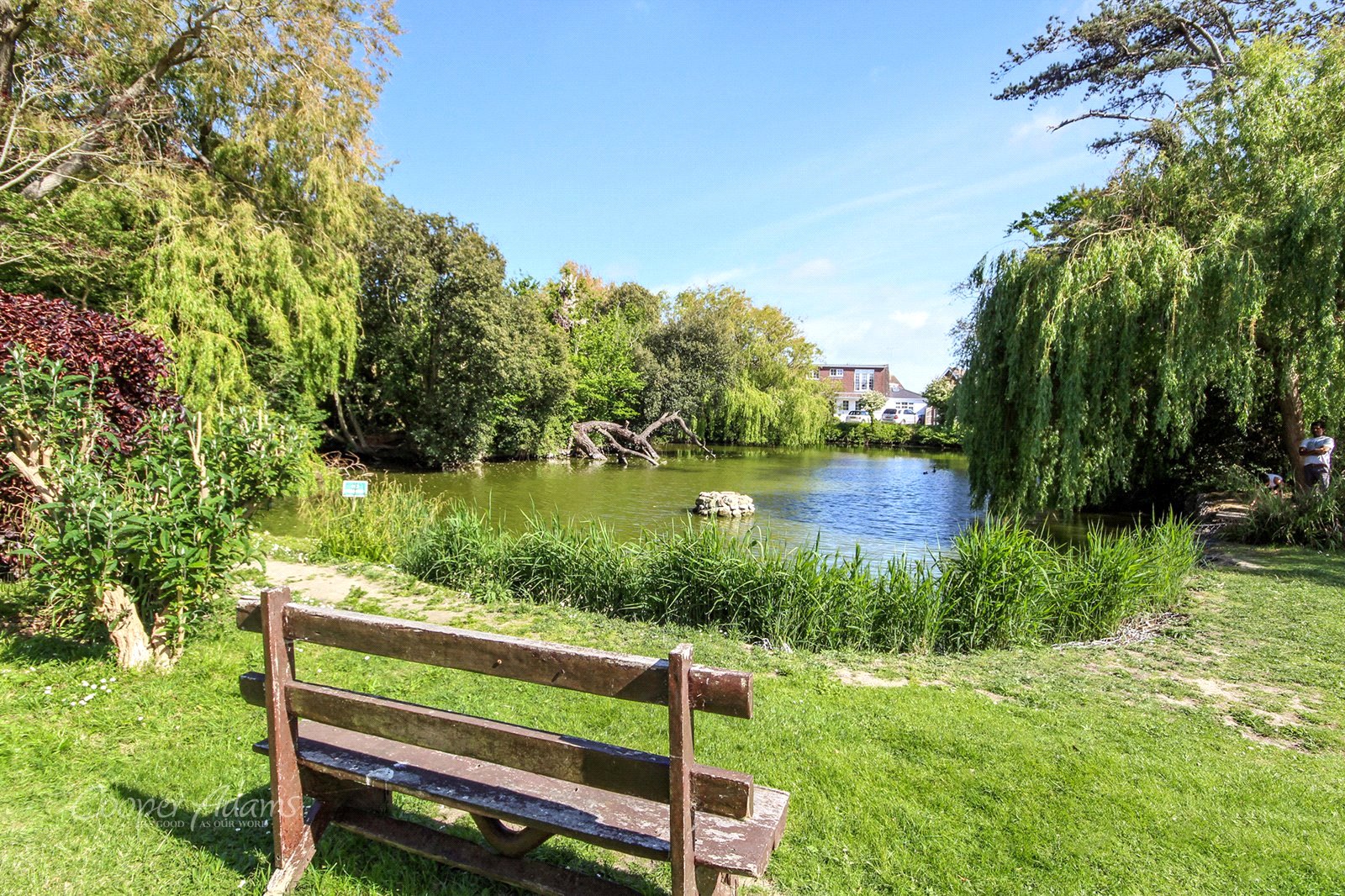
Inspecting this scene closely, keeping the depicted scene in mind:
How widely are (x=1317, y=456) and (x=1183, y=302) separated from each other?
11.6 ft

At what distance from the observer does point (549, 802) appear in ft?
7.31

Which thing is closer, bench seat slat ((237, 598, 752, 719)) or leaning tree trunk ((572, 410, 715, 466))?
bench seat slat ((237, 598, 752, 719))

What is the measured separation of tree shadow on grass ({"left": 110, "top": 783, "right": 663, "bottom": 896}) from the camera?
8.50 feet

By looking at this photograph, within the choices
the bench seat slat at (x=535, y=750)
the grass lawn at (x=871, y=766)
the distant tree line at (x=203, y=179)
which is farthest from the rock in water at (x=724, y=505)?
the bench seat slat at (x=535, y=750)

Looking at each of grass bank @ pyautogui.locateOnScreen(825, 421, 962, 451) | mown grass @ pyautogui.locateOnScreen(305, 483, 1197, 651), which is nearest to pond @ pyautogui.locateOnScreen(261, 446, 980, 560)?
mown grass @ pyautogui.locateOnScreen(305, 483, 1197, 651)

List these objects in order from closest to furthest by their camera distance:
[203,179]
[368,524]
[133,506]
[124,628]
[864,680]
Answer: [133,506], [124,628], [864,680], [368,524], [203,179]

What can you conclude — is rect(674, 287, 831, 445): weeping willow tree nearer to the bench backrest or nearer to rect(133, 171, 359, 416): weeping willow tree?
rect(133, 171, 359, 416): weeping willow tree

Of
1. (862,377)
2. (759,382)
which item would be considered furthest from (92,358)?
(862,377)

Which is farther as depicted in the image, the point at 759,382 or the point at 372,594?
the point at 759,382

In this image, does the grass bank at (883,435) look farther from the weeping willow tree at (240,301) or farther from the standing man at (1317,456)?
the weeping willow tree at (240,301)

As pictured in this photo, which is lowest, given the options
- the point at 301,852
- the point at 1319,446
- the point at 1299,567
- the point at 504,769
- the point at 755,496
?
the point at 755,496

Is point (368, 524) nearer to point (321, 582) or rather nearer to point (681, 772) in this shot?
point (321, 582)

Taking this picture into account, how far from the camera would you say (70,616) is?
469 centimetres

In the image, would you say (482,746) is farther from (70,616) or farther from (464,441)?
(464,441)
